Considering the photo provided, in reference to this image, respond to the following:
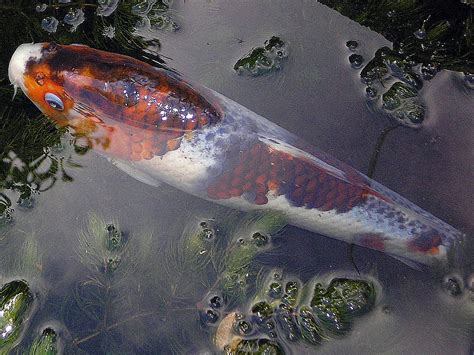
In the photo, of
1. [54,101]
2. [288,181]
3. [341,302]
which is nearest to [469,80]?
[288,181]

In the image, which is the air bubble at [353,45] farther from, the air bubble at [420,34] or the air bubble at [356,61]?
the air bubble at [420,34]

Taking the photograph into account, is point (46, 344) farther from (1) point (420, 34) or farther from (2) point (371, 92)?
(1) point (420, 34)

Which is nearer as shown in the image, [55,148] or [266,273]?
[266,273]

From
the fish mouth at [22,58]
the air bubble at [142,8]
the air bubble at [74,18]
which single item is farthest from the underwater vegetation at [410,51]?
the fish mouth at [22,58]

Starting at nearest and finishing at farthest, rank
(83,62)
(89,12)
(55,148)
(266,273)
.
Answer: (83,62) < (266,273) < (55,148) < (89,12)

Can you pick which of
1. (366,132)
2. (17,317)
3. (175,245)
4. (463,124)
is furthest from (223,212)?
(463,124)

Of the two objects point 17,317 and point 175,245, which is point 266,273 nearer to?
point 175,245
